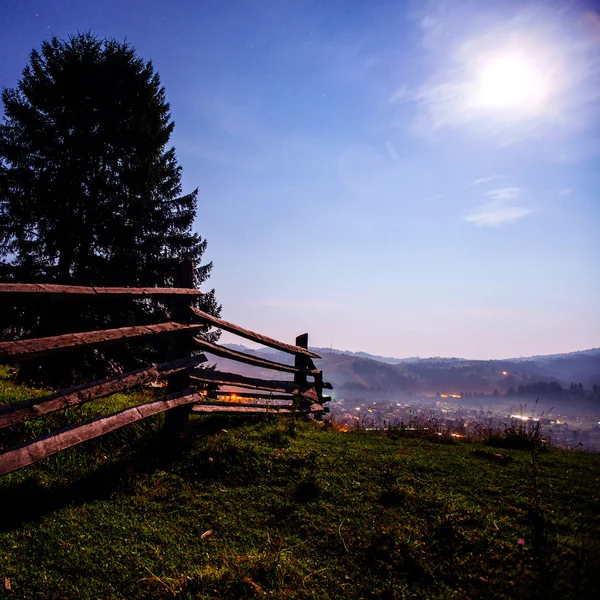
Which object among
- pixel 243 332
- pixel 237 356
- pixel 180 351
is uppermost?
pixel 243 332

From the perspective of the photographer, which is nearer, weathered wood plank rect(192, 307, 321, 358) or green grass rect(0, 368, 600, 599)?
green grass rect(0, 368, 600, 599)

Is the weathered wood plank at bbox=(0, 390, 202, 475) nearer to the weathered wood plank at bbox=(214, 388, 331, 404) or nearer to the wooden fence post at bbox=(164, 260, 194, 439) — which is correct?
the wooden fence post at bbox=(164, 260, 194, 439)

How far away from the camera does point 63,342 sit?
2965mm

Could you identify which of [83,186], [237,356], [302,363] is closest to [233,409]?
[237,356]

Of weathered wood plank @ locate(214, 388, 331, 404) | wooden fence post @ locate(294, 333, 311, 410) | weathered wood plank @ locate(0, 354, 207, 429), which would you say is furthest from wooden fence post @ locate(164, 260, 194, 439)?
wooden fence post @ locate(294, 333, 311, 410)

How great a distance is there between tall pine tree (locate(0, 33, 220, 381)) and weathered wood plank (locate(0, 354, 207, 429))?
746 cm

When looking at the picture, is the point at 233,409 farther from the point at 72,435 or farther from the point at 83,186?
the point at 83,186

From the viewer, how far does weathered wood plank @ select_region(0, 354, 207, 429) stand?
2717mm

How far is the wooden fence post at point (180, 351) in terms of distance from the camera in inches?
167

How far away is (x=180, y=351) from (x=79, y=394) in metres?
1.39

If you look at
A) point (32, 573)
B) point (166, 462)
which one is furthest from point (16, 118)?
point (32, 573)

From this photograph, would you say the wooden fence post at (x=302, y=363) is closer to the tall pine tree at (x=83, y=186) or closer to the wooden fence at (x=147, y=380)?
the wooden fence at (x=147, y=380)

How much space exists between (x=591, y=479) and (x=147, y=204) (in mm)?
13502

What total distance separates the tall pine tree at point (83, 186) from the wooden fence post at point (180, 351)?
6992mm
